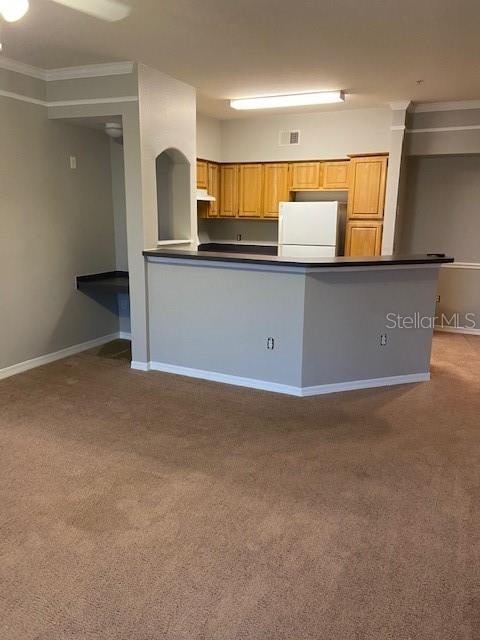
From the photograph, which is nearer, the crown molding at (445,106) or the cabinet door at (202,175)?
the crown molding at (445,106)

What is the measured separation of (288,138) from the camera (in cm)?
625

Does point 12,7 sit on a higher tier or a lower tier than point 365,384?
higher

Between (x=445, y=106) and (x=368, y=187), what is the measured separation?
118 centimetres

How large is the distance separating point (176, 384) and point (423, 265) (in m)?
2.31

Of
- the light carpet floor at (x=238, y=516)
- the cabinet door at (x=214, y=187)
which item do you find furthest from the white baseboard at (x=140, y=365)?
the cabinet door at (x=214, y=187)

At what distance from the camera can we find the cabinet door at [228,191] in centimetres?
662

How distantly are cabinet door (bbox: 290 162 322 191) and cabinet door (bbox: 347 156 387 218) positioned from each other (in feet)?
1.67

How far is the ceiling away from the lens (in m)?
2.93

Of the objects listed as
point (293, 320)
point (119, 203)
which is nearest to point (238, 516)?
point (293, 320)

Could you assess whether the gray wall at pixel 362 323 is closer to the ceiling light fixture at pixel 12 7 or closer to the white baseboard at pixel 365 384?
the white baseboard at pixel 365 384

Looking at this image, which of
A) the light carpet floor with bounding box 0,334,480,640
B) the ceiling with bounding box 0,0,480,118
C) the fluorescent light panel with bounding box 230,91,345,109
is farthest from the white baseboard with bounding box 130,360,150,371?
the fluorescent light panel with bounding box 230,91,345,109

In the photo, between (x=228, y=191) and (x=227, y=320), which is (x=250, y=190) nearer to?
(x=228, y=191)

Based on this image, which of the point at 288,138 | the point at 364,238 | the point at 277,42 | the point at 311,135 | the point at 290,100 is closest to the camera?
the point at 277,42

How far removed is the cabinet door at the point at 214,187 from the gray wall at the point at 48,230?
1.64m
